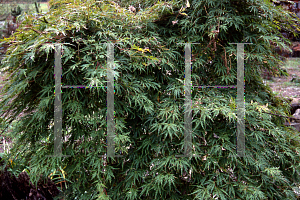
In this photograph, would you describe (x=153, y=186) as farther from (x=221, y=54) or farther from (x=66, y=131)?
(x=221, y=54)

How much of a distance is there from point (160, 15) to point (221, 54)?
17.4 inches

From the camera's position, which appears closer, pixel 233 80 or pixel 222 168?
pixel 222 168

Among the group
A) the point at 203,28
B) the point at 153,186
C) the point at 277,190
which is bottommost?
the point at 277,190

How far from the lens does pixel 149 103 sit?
4.01 feet

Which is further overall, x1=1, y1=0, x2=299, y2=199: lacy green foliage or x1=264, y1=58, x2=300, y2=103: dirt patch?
x1=264, y1=58, x2=300, y2=103: dirt patch

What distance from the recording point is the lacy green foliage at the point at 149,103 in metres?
1.17

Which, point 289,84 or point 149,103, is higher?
point 149,103

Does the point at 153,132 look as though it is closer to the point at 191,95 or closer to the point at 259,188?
the point at 191,95

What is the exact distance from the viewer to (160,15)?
139cm

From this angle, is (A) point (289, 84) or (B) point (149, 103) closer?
(B) point (149, 103)

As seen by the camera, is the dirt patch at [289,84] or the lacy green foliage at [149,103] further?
the dirt patch at [289,84]

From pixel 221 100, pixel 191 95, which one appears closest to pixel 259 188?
pixel 221 100

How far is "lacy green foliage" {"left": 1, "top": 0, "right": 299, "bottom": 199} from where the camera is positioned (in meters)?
1.17

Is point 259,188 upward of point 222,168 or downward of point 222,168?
downward
